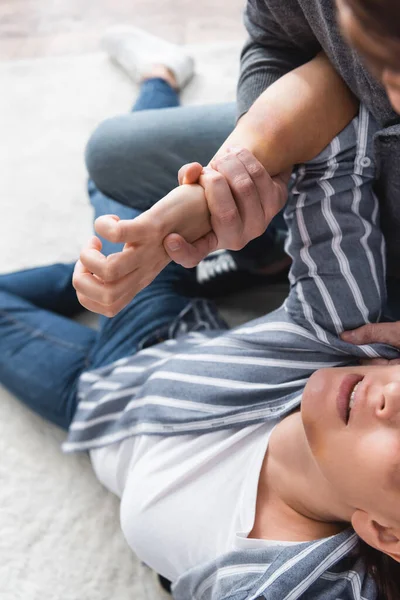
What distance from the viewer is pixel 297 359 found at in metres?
0.74

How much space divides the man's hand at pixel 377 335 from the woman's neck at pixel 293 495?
106 millimetres

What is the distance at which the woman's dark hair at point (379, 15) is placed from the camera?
11.8 inches

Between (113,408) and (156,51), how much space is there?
857 mm

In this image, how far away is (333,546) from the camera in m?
0.64

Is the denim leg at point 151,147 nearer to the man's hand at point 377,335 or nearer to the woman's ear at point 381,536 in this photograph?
the man's hand at point 377,335

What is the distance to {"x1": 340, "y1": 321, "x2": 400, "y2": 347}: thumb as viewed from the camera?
67 centimetres

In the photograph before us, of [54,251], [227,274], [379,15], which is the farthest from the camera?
[54,251]

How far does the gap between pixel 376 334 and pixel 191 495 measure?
0.98 ft

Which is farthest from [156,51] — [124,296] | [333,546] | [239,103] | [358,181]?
[333,546]

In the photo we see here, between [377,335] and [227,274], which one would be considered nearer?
[377,335]

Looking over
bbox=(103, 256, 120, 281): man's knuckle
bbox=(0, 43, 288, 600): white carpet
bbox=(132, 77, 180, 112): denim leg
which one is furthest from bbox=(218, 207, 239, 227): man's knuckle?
bbox=(132, 77, 180, 112): denim leg

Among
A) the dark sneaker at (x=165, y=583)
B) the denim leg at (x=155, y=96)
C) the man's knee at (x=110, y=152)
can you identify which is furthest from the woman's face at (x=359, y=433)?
the denim leg at (x=155, y=96)

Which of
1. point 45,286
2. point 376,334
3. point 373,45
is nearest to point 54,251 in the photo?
point 45,286

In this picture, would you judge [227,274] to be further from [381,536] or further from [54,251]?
[381,536]
